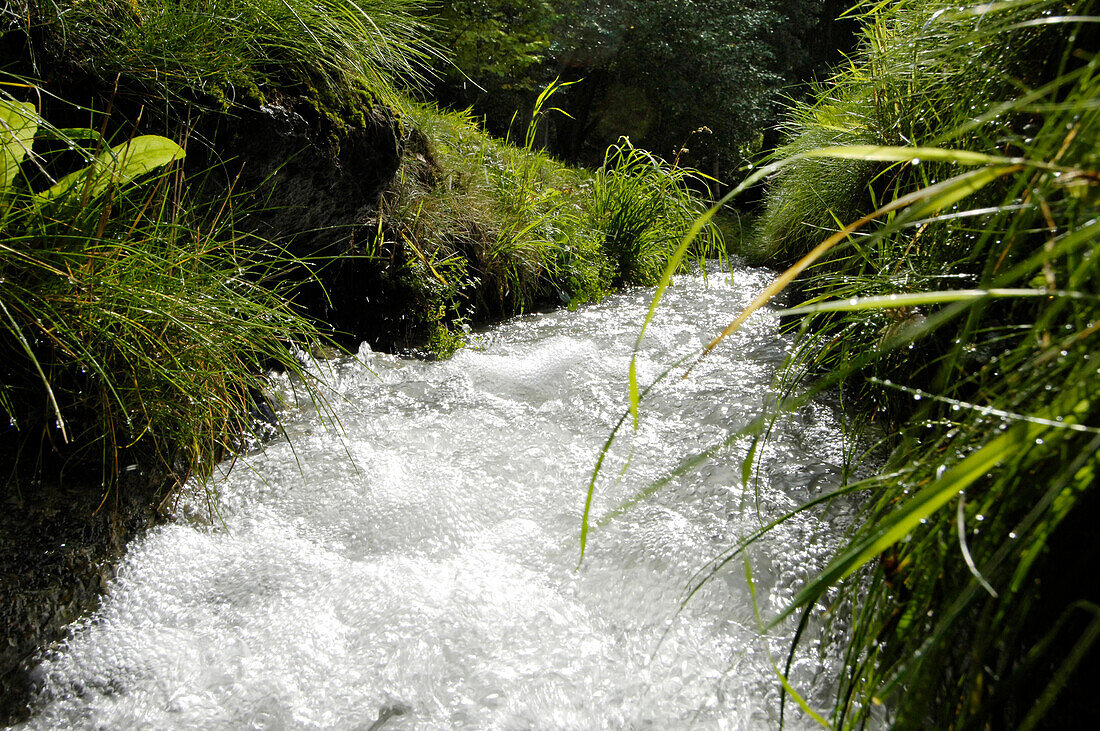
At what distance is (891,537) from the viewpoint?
1.77 ft

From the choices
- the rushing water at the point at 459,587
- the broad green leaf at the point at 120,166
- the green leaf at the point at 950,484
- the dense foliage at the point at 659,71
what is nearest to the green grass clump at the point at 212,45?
the broad green leaf at the point at 120,166

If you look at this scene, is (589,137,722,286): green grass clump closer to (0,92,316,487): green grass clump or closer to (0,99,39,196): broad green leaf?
(0,92,316,487): green grass clump

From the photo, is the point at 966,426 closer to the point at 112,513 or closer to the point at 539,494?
the point at 539,494

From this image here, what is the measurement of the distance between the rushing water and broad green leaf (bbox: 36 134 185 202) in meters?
0.80

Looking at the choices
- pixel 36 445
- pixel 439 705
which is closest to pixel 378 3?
pixel 36 445

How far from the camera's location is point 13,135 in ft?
4.36

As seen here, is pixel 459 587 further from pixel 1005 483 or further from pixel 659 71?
pixel 659 71

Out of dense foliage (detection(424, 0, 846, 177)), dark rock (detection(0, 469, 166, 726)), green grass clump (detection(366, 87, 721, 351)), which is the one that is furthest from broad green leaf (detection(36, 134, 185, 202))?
dense foliage (detection(424, 0, 846, 177))

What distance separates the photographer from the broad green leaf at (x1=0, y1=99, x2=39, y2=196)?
4.39 ft

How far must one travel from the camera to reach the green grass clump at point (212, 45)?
1.96 meters

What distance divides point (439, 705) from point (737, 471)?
44.9 inches

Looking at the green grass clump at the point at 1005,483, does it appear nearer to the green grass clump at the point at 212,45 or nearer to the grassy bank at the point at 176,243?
the grassy bank at the point at 176,243

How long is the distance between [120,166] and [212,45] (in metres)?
0.98

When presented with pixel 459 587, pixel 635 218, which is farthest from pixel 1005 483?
pixel 635 218
